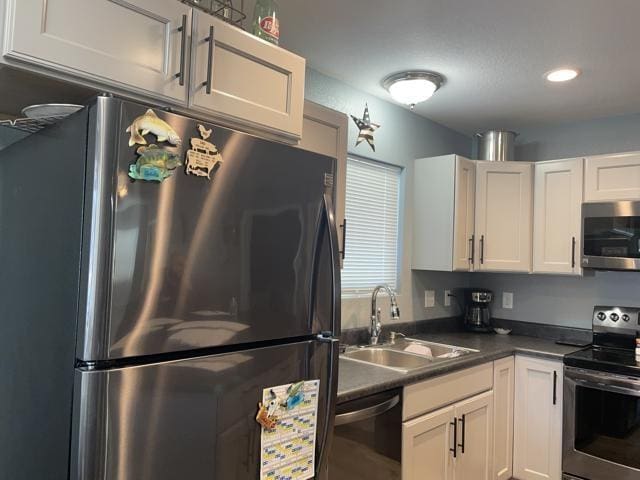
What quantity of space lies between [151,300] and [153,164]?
0.30m

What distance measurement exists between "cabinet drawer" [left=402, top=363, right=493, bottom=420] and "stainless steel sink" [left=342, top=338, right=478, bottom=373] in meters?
0.13

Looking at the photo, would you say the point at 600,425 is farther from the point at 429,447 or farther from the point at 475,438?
the point at 429,447

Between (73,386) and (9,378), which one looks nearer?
(73,386)

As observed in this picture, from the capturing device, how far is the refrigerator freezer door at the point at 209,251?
98 cm

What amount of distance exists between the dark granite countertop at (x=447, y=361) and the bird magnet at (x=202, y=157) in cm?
103

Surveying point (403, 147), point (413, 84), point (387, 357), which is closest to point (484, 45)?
point (413, 84)

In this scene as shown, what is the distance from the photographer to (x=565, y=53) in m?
2.27

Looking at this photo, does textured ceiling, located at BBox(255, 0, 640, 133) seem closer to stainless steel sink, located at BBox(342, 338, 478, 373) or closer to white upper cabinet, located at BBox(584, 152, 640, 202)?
white upper cabinet, located at BBox(584, 152, 640, 202)

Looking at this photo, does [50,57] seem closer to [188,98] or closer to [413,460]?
[188,98]

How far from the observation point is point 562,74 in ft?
8.25

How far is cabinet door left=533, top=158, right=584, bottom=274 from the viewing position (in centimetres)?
303

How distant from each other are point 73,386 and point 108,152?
49 centimetres

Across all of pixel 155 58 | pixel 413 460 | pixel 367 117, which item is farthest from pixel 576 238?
pixel 155 58

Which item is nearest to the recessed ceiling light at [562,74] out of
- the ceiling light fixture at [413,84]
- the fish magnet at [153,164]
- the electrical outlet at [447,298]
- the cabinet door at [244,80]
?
the ceiling light fixture at [413,84]
